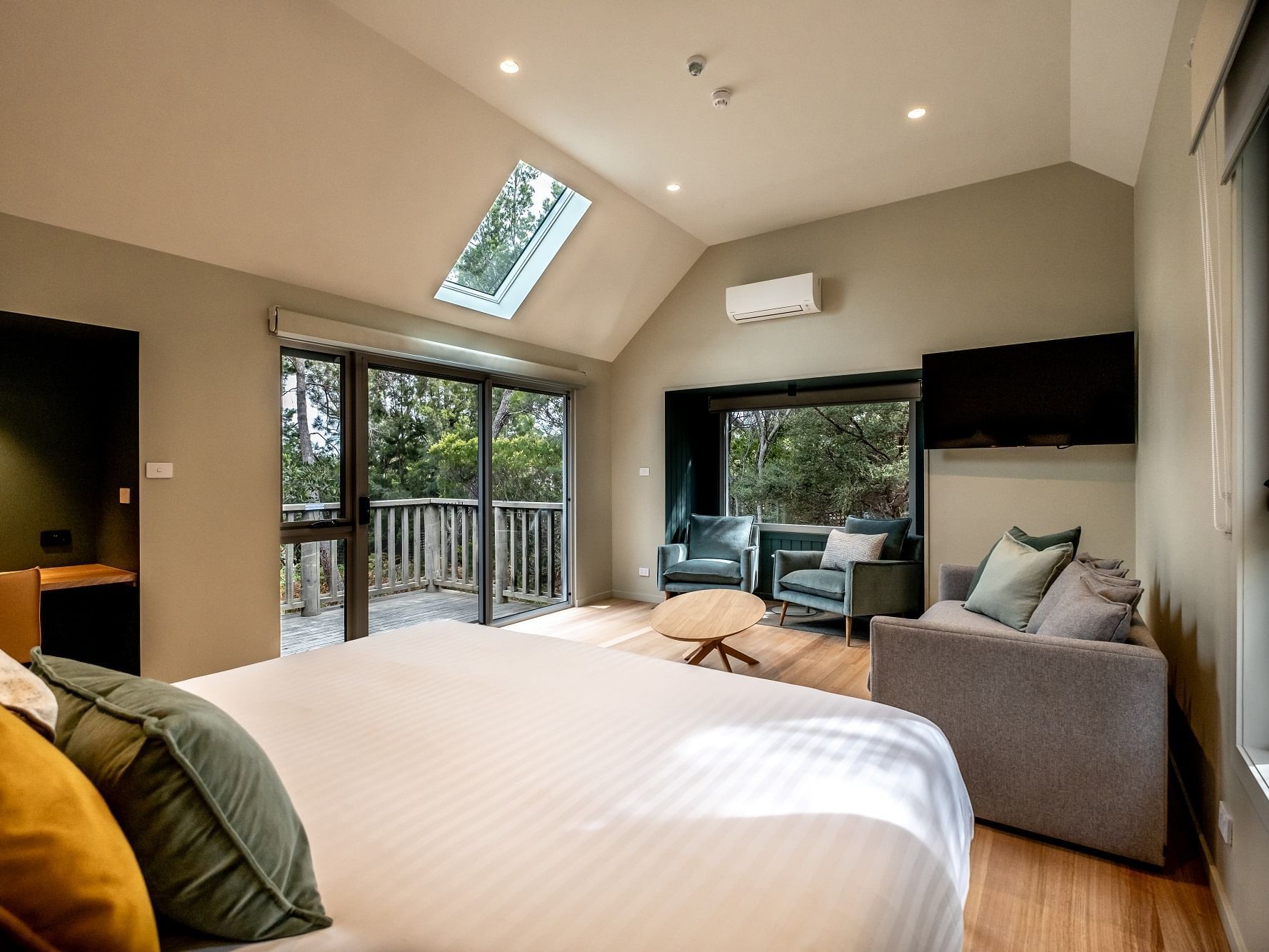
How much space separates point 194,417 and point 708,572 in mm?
3553

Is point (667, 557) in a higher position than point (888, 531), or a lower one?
lower

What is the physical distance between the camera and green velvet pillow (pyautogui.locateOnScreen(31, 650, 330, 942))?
29.3 inches

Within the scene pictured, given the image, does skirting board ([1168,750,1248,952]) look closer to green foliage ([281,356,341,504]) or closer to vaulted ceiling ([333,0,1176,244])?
vaulted ceiling ([333,0,1176,244])

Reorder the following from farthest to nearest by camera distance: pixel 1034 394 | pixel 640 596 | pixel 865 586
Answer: pixel 640 596 → pixel 865 586 → pixel 1034 394

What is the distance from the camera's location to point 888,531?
4645 millimetres

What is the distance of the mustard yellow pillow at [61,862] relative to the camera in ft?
1.76

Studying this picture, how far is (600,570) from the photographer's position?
19.3ft

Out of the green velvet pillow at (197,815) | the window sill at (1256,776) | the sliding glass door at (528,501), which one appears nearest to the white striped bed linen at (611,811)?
the green velvet pillow at (197,815)

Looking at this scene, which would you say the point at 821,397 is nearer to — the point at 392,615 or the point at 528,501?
the point at 528,501

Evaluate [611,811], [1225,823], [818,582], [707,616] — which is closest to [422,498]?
[707,616]

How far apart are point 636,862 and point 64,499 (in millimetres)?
3746

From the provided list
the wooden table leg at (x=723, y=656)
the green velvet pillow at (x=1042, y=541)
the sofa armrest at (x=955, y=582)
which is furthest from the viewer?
the wooden table leg at (x=723, y=656)

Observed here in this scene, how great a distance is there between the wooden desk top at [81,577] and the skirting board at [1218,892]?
423 centimetres

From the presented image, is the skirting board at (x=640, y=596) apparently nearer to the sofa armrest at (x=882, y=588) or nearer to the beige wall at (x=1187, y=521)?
the sofa armrest at (x=882, y=588)
